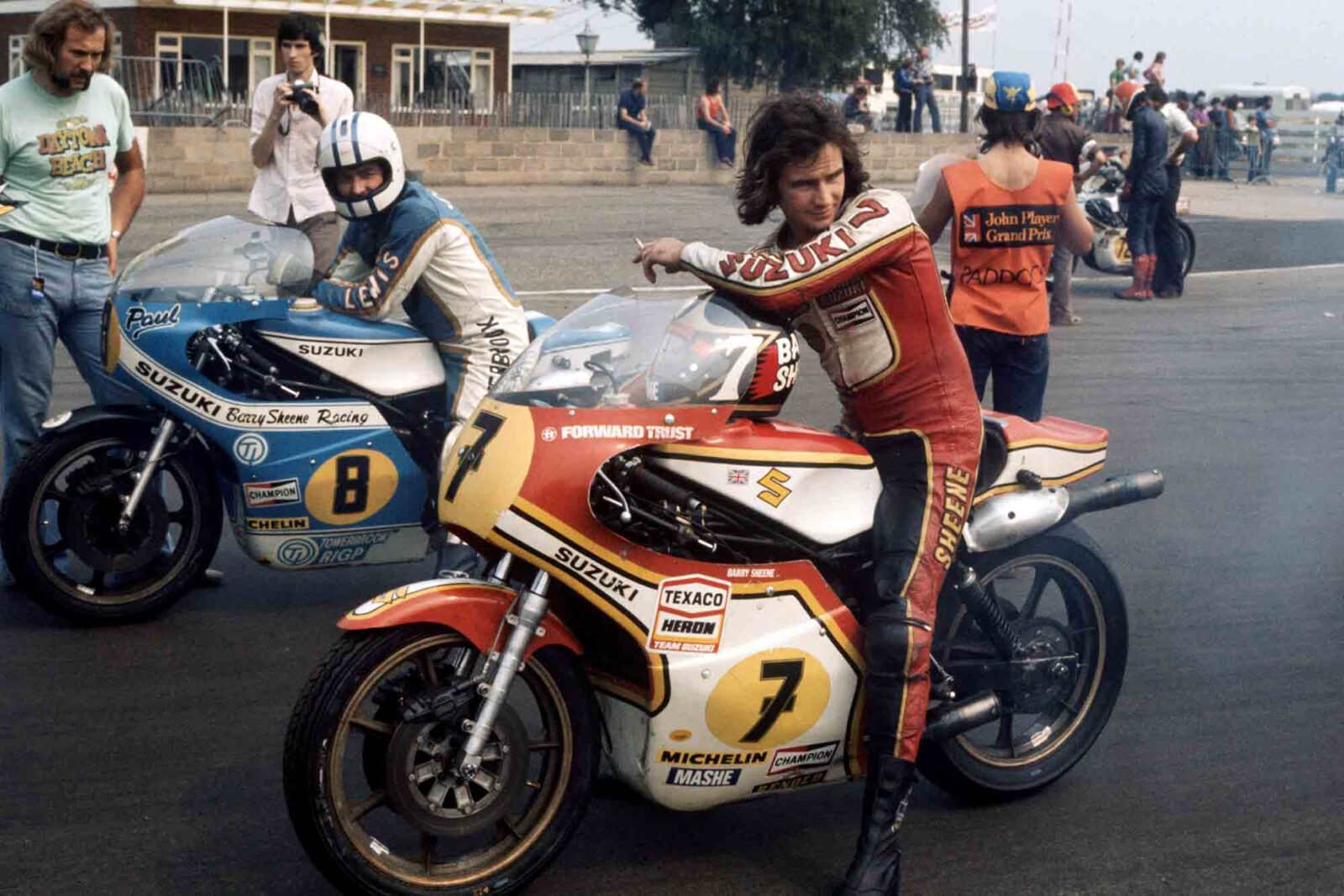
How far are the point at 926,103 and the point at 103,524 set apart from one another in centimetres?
3529

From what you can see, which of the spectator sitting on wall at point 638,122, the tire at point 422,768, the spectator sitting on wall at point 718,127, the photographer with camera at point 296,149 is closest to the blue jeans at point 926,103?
the spectator sitting on wall at point 718,127

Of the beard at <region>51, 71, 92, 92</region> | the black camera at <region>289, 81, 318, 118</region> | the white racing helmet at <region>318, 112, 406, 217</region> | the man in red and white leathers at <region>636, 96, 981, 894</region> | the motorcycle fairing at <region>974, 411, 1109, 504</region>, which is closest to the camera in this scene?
the man in red and white leathers at <region>636, 96, 981, 894</region>

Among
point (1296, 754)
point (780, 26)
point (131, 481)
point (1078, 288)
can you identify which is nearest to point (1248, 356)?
point (1078, 288)

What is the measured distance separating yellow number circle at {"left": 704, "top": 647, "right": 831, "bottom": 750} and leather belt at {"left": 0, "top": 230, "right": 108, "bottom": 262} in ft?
12.2

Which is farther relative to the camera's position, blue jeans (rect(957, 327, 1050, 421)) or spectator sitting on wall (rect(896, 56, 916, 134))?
spectator sitting on wall (rect(896, 56, 916, 134))

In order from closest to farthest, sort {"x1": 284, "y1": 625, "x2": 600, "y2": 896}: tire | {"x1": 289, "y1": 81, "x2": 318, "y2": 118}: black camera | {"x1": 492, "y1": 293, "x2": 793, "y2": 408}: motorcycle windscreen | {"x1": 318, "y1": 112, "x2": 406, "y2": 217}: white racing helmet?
{"x1": 284, "y1": 625, "x2": 600, "y2": 896}: tire < {"x1": 492, "y1": 293, "x2": 793, "y2": 408}: motorcycle windscreen < {"x1": 318, "y1": 112, "x2": 406, "y2": 217}: white racing helmet < {"x1": 289, "y1": 81, "x2": 318, "y2": 118}: black camera

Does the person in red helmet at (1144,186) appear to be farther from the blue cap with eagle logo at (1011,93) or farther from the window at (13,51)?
the window at (13,51)

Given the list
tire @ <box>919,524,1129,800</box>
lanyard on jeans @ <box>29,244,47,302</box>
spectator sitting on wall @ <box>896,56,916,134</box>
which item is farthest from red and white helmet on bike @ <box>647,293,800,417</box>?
spectator sitting on wall @ <box>896,56,916,134</box>

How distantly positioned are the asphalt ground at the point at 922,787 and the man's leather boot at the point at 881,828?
212 millimetres

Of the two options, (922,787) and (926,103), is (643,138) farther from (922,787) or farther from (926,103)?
(922,787)

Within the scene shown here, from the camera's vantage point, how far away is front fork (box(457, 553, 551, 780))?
12.2 feet

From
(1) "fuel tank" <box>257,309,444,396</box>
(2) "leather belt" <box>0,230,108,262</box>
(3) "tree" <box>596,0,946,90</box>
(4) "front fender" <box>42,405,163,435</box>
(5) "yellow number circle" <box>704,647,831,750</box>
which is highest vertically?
(3) "tree" <box>596,0,946,90</box>

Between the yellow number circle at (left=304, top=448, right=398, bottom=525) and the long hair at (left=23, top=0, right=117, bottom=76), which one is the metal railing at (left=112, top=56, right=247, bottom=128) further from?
the yellow number circle at (left=304, top=448, right=398, bottom=525)

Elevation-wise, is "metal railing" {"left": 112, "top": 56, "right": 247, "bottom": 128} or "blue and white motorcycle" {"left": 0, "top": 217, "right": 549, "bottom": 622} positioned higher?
"metal railing" {"left": 112, "top": 56, "right": 247, "bottom": 128}
